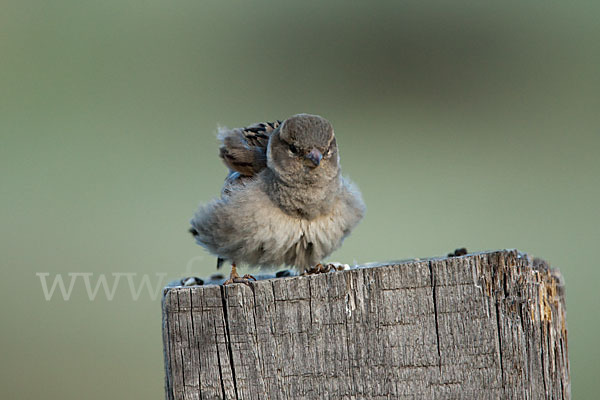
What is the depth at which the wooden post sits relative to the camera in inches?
92.0

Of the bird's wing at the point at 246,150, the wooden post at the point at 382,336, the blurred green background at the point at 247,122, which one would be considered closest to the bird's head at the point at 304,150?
the bird's wing at the point at 246,150

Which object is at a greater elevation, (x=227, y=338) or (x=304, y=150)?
(x=304, y=150)

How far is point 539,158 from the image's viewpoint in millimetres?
9312

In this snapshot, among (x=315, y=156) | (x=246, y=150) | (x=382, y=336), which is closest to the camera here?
(x=382, y=336)

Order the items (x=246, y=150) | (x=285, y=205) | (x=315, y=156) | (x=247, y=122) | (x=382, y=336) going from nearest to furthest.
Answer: (x=382, y=336)
(x=315, y=156)
(x=285, y=205)
(x=246, y=150)
(x=247, y=122)

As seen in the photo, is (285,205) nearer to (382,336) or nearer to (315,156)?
(315,156)

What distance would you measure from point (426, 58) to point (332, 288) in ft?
29.8

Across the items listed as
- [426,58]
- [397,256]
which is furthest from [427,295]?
[426,58]

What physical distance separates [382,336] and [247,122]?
21.8ft

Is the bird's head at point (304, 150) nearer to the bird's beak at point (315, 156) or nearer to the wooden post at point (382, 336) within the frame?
the bird's beak at point (315, 156)

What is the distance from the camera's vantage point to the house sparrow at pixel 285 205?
12.9 ft

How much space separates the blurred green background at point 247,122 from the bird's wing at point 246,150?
306 centimetres

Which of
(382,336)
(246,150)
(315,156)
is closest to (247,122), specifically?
(246,150)

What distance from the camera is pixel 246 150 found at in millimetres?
4270
